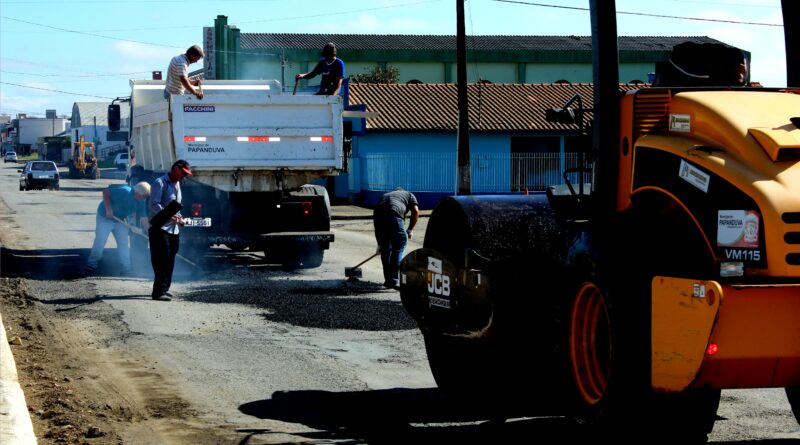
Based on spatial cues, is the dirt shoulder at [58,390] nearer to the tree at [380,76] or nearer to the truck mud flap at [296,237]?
the truck mud flap at [296,237]

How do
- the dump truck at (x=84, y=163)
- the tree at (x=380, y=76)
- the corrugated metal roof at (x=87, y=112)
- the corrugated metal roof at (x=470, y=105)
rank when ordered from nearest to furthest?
the corrugated metal roof at (x=470, y=105), the tree at (x=380, y=76), the dump truck at (x=84, y=163), the corrugated metal roof at (x=87, y=112)

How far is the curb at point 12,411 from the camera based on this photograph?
22.3ft

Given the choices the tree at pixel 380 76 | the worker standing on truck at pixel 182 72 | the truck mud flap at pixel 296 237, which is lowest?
the truck mud flap at pixel 296 237

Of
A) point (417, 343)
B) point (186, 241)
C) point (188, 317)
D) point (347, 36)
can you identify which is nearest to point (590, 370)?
point (417, 343)

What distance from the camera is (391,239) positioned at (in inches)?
599

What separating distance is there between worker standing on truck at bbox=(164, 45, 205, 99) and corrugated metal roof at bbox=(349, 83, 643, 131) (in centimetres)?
2534

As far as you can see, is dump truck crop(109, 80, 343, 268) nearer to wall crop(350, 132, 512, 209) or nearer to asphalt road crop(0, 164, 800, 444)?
asphalt road crop(0, 164, 800, 444)

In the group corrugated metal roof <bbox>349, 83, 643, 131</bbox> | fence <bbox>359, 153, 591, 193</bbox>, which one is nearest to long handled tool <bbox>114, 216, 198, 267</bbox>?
fence <bbox>359, 153, 591, 193</bbox>

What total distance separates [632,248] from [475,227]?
1.64 metres

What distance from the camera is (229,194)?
17531mm

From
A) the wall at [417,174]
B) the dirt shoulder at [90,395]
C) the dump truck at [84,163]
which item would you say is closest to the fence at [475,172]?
the wall at [417,174]

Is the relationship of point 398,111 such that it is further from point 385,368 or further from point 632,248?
point 632,248

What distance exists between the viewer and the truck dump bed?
670 inches

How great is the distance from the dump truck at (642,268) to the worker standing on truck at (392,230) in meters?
7.32
